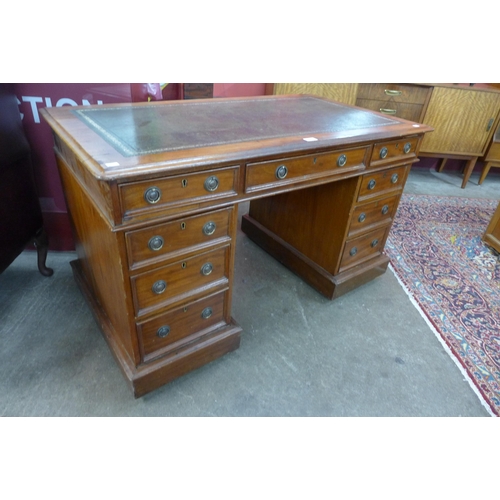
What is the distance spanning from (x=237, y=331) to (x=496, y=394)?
40.9 inches

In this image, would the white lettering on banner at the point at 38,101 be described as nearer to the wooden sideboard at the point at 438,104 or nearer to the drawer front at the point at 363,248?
the drawer front at the point at 363,248

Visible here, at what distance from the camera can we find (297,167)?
4.19 feet

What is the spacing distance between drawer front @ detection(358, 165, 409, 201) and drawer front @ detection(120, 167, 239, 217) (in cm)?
71

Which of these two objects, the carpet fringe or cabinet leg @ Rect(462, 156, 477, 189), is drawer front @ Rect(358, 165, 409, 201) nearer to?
the carpet fringe

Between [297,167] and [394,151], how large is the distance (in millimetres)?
573

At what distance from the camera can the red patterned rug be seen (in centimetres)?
162

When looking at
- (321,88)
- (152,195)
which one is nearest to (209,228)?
(152,195)

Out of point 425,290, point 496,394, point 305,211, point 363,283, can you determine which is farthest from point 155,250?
point 425,290

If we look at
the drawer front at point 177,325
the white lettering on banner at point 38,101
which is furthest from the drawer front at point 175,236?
the white lettering on banner at point 38,101

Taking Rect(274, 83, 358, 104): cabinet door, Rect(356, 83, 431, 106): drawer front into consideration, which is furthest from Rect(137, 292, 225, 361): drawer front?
Rect(356, 83, 431, 106): drawer front

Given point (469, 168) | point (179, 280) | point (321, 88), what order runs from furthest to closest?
point (469, 168), point (321, 88), point (179, 280)

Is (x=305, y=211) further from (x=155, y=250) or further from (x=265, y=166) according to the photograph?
(x=155, y=250)

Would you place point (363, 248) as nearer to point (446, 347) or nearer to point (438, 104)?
point (446, 347)

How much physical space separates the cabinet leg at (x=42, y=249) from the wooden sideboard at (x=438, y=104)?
194 centimetres
